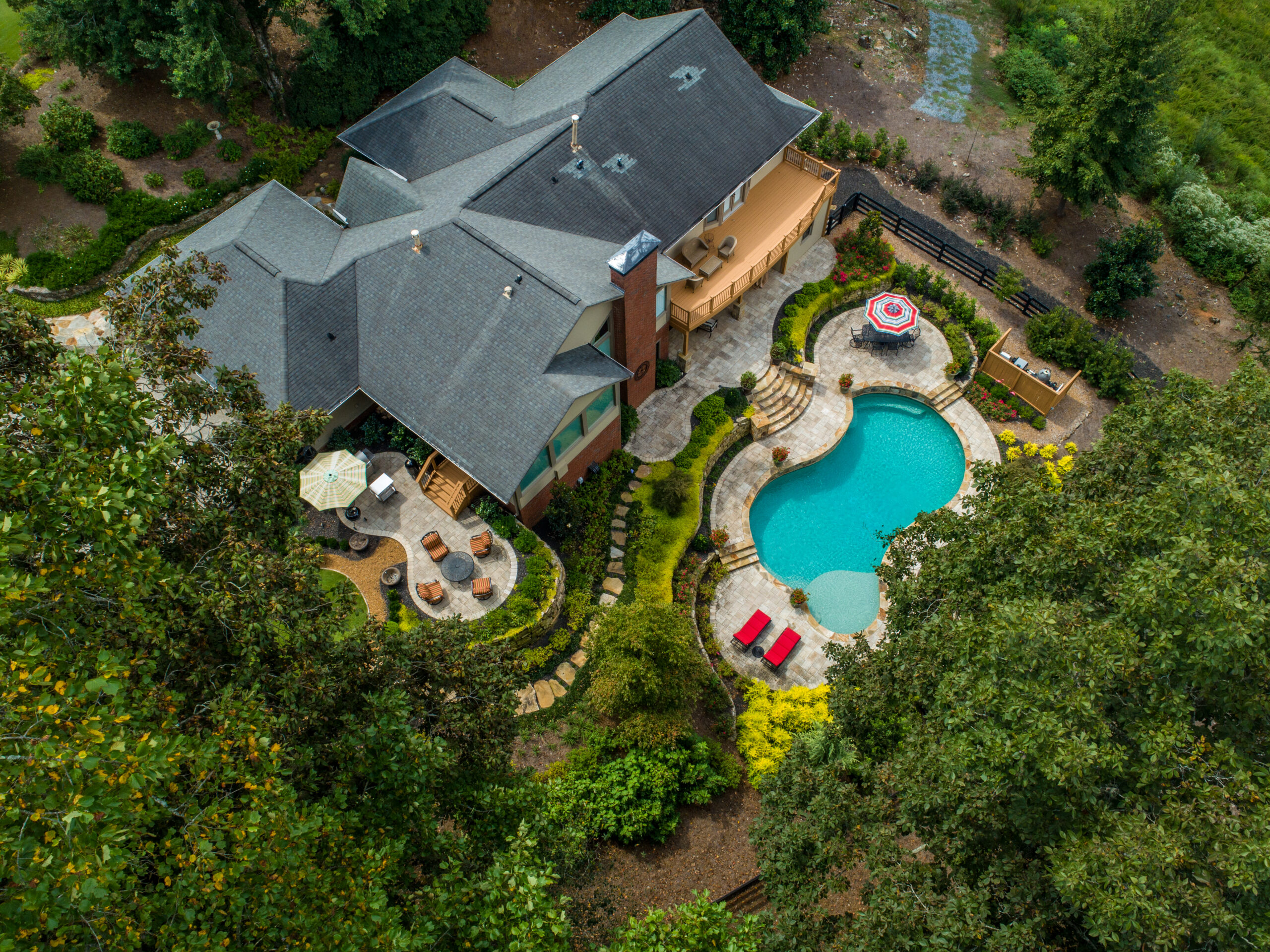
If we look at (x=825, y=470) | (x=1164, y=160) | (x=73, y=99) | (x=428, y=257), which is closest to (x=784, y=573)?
(x=825, y=470)

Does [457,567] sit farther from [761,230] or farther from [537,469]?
[761,230]

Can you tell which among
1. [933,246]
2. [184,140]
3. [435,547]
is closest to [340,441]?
[435,547]

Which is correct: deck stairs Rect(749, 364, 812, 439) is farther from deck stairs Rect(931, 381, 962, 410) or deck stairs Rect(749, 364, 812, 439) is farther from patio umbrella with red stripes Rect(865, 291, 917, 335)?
deck stairs Rect(931, 381, 962, 410)

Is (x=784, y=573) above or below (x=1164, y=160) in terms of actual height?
below

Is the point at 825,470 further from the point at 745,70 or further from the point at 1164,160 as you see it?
the point at 1164,160

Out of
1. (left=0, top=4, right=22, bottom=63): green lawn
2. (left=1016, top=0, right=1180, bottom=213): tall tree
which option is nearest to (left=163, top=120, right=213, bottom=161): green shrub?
(left=0, top=4, right=22, bottom=63): green lawn

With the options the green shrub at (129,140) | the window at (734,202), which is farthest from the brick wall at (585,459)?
the green shrub at (129,140)

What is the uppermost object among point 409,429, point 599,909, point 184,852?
point 184,852
